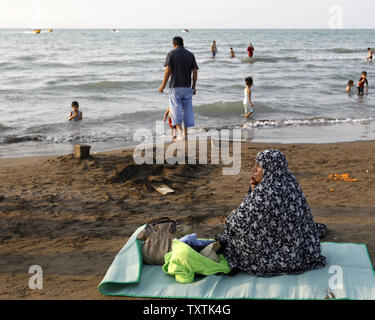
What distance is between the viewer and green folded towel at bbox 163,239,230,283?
3.63 m

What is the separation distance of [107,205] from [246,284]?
2494 millimetres

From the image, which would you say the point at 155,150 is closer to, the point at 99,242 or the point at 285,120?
the point at 99,242

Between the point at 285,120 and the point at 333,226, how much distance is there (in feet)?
25.6

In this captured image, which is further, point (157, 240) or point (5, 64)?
point (5, 64)

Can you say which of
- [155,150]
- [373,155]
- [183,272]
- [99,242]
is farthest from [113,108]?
[183,272]

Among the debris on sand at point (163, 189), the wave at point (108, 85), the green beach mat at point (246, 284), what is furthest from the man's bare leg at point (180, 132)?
the wave at point (108, 85)

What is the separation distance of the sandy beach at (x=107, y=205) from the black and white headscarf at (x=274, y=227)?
3.01ft

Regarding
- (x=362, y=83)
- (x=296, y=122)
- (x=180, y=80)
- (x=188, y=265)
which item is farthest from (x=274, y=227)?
(x=362, y=83)

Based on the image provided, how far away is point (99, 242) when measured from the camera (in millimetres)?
4492

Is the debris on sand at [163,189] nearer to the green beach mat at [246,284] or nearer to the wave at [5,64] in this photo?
the green beach mat at [246,284]

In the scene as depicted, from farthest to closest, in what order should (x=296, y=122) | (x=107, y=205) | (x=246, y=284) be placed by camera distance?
(x=296, y=122) → (x=107, y=205) → (x=246, y=284)

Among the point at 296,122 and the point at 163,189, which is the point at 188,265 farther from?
the point at 296,122

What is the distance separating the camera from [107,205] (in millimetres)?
5480

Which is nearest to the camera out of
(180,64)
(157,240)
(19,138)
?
(157,240)
